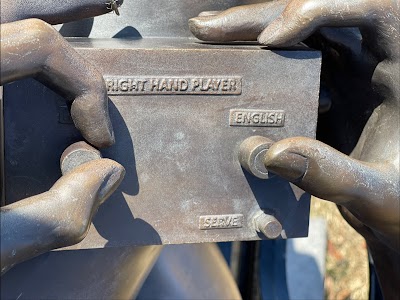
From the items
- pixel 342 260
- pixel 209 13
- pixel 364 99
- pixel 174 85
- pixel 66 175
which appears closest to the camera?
pixel 66 175

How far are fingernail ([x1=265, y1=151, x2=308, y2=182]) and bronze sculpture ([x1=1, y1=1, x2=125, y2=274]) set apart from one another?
236 millimetres

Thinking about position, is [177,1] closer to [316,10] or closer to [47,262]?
[316,10]

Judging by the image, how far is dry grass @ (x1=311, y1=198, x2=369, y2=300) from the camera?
139 inches

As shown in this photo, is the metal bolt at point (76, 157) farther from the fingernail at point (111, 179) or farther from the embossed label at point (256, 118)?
the embossed label at point (256, 118)

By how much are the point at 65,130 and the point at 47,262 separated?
0.33m

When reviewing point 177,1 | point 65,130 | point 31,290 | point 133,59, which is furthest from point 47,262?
Answer: point 177,1

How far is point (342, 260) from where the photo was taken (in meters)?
3.79

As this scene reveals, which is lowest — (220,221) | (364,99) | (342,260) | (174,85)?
(342,260)

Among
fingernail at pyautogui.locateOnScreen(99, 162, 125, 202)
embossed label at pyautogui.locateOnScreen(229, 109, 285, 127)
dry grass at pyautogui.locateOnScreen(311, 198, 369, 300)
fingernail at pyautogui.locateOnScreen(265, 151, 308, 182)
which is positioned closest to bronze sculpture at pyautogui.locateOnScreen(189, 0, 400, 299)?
fingernail at pyautogui.locateOnScreen(265, 151, 308, 182)

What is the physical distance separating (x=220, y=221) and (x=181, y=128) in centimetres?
19

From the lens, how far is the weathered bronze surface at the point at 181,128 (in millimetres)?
1360

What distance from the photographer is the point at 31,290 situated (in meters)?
1.57

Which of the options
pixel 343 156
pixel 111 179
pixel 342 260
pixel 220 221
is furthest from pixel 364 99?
pixel 342 260

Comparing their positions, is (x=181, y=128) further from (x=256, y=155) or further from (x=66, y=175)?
(x=66, y=175)
